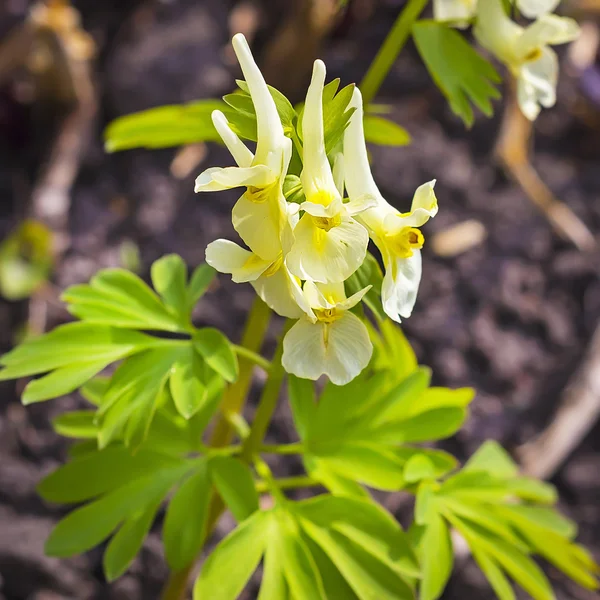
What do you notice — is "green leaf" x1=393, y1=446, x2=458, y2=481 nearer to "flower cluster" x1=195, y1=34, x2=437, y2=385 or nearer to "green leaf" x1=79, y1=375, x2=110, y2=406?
"flower cluster" x1=195, y1=34, x2=437, y2=385

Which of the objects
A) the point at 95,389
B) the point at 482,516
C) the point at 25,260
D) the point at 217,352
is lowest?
the point at 25,260

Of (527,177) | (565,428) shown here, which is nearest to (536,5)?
(565,428)

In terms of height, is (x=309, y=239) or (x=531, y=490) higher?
(x=309, y=239)

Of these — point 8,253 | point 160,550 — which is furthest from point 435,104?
point 160,550

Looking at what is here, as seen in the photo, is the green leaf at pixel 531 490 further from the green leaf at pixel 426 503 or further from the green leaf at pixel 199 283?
the green leaf at pixel 199 283

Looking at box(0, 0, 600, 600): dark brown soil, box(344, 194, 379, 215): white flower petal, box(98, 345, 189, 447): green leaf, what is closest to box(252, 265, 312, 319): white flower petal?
box(344, 194, 379, 215): white flower petal

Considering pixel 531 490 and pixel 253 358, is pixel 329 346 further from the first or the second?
pixel 531 490
